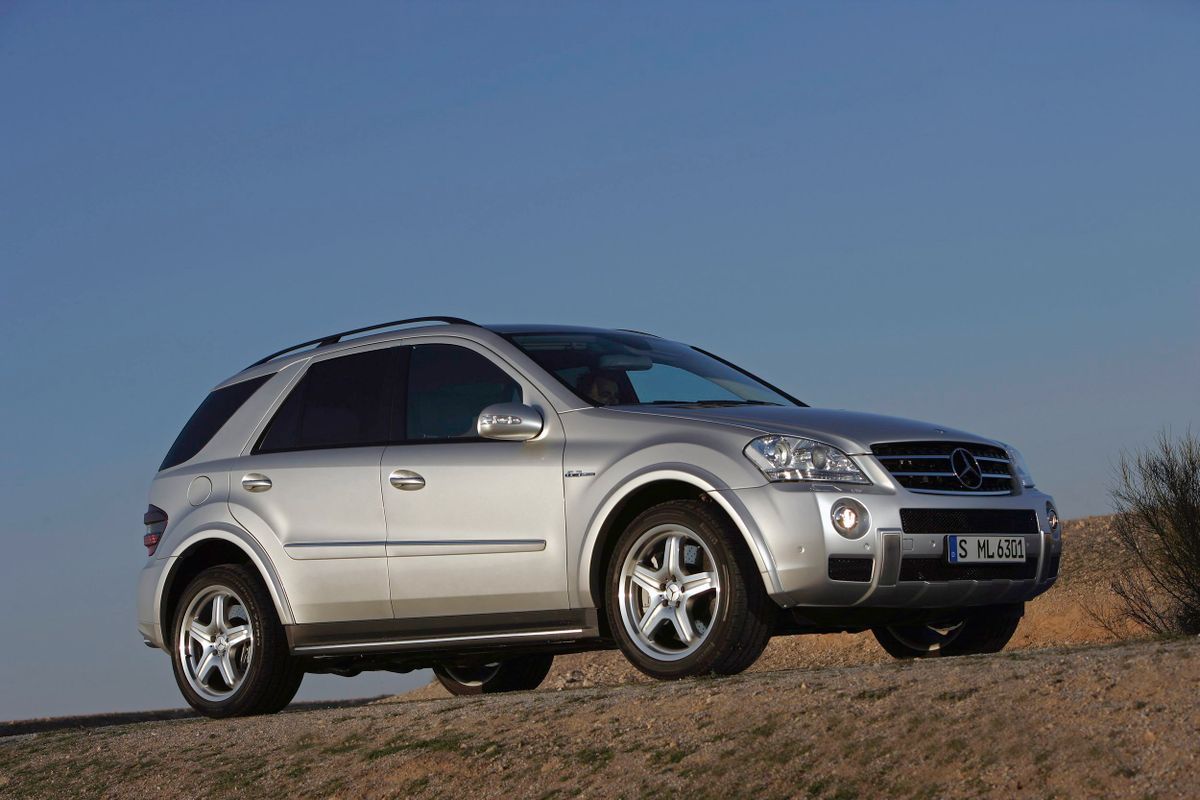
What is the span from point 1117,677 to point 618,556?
2.39 meters

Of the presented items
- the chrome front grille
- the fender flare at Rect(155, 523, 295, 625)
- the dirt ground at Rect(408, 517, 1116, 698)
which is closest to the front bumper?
the chrome front grille

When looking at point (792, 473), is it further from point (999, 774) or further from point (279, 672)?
point (279, 672)

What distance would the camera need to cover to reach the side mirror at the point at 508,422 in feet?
24.5

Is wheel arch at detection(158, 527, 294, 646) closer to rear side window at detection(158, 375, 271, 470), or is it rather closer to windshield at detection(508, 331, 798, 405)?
rear side window at detection(158, 375, 271, 470)

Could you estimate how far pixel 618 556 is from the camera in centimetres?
723

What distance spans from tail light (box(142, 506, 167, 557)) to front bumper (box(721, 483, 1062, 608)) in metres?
3.88

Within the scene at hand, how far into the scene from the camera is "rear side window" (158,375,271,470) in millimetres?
9273

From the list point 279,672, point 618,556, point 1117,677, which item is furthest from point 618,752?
point 279,672

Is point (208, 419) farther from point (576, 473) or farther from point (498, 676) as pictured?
point (576, 473)

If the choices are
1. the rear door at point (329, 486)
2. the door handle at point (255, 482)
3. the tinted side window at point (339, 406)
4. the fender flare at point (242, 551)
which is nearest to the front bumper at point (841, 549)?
the rear door at point (329, 486)

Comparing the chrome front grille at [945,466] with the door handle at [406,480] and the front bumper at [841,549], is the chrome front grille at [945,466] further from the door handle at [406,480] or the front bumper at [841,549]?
the door handle at [406,480]

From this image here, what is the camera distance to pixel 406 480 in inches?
312

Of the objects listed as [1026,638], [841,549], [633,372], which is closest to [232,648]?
[633,372]

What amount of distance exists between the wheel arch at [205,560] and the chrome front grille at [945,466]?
3438 mm
